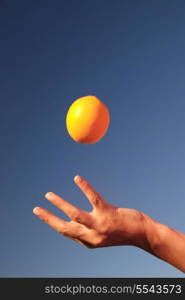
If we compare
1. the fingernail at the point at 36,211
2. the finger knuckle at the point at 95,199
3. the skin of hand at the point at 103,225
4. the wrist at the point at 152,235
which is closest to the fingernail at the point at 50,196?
the skin of hand at the point at 103,225

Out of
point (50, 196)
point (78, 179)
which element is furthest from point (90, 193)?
point (50, 196)

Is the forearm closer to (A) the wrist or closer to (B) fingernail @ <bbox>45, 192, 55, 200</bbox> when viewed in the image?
(A) the wrist

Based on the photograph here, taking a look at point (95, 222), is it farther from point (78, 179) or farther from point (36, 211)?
point (36, 211)

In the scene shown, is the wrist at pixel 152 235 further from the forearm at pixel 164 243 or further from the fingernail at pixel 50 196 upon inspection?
the fingernail at pixel 50 196

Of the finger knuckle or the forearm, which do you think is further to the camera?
the forearm

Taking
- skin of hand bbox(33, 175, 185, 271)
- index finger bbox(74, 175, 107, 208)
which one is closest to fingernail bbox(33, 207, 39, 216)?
skin of hand bbox(33, 175, 185, 271)
